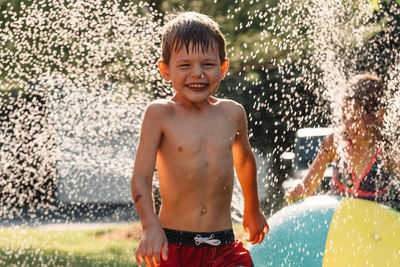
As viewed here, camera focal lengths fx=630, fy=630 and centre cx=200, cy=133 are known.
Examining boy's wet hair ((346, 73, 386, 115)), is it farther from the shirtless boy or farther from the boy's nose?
the boy's nose

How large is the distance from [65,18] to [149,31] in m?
0.90

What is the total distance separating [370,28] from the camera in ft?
22.9

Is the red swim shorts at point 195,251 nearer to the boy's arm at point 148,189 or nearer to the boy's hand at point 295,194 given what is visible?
the boy's arm at point 148,189

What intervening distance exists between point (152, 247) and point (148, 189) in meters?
0.25

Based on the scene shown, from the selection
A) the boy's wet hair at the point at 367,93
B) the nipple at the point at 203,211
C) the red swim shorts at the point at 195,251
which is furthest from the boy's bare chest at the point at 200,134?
the boy's wet hair at the point at 367,93

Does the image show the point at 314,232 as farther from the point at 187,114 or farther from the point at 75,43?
the point at 75,43

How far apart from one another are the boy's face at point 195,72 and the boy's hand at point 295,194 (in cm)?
181

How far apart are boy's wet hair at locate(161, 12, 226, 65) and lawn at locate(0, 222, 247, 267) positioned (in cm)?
321

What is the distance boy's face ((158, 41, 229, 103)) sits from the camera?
8.46ft

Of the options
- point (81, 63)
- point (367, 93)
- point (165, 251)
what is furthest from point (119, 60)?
point (165, 251)

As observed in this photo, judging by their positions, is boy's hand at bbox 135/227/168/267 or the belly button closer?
boy's hand at bbox 135/227/168/267

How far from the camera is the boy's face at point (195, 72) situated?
258 cm

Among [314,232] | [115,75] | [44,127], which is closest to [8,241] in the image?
[44,127]

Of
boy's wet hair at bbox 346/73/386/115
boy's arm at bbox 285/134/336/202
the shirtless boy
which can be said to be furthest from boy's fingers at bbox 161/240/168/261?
boy's wet hair at bbox 346/73/386/115
